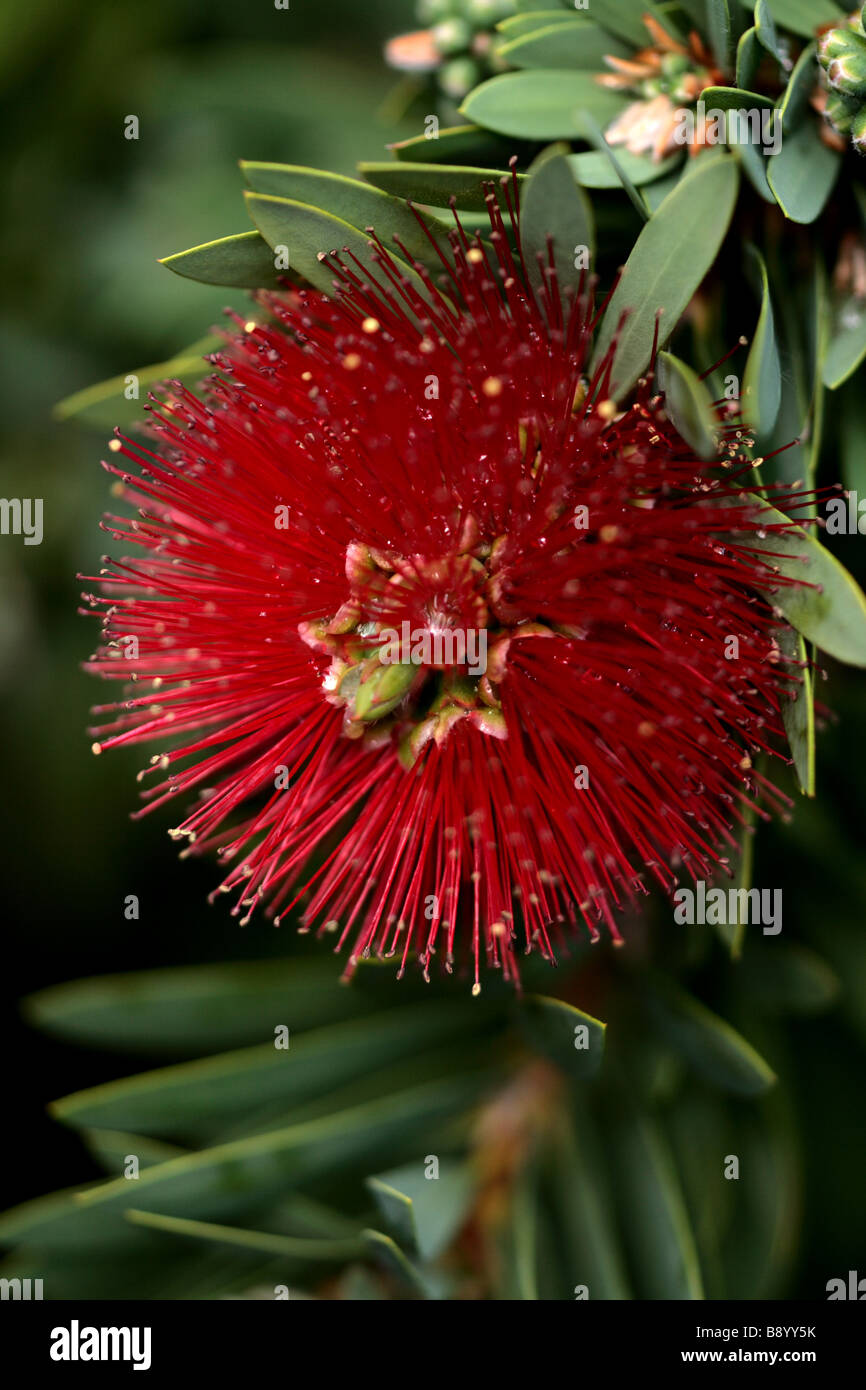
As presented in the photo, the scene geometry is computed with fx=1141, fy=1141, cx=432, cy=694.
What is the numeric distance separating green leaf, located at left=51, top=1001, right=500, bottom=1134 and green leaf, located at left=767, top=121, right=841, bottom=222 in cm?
96

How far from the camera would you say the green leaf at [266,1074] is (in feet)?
4.50

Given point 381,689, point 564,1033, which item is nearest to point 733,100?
point 381,689

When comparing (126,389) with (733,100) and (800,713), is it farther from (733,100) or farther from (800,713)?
(800,713)

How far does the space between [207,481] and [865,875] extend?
953mm

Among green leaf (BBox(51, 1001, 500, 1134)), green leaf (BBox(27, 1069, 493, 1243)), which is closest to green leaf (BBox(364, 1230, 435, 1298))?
green leaf (BBox(27, 1069, 493, 1243))

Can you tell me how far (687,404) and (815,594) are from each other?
0.70ft

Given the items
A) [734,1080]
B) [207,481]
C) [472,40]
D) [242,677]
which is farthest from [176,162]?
[734,1080]

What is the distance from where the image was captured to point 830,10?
101 centimetres

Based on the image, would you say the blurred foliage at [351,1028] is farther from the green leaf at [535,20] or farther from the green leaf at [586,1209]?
the green leaf at [535,20]

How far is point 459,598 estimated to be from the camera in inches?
41.5

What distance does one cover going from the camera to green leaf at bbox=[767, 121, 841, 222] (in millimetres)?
954

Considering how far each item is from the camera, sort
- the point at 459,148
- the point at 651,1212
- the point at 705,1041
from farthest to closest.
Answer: the point at 651,1212, the point at 705,1041, the point at 459,148

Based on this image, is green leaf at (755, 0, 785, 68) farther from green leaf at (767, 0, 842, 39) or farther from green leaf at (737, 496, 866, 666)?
green leaf at (737, 496, 866, 666)
